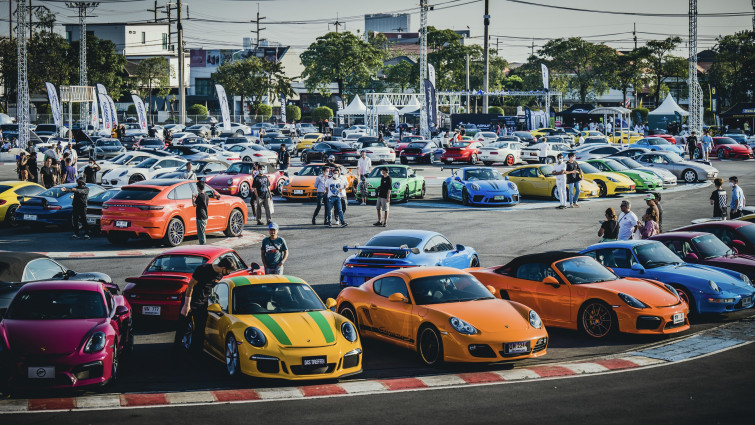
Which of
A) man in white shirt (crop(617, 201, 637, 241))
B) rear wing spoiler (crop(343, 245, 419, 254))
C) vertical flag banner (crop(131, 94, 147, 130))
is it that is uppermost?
vertical flag banner (crop(131, 94, 147, 130))

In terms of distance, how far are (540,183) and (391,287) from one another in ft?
67.5

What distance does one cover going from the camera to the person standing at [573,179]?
96.1 ft

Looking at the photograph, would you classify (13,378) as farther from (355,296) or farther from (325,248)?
(325,248)

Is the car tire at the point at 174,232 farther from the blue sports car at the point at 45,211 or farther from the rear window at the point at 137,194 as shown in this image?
the blue sports car at the point at 45,211

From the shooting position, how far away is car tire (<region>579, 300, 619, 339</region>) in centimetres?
1255

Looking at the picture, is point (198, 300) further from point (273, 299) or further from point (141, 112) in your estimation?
point (141, 112)

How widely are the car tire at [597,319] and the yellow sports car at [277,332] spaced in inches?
155

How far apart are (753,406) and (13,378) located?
26.4 ft

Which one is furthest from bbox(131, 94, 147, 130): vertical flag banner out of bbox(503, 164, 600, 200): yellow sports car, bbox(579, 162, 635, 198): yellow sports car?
bbox(579, 162, 635, 198): yellow sports car

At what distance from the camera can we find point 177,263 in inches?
542

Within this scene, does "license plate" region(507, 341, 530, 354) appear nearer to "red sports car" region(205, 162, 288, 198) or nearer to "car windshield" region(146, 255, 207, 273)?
"car windshield" region(146, 255, 207, 273)

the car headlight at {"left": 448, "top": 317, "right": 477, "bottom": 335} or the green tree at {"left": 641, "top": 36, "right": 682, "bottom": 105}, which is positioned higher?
the green tree at {"left": 641, "top": 36, "right": 682, "bottom": 105}

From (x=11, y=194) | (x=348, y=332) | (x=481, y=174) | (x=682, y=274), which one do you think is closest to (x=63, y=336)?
(x=348, y=332)

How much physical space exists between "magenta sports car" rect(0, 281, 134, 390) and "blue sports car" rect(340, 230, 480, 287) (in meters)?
4.56
